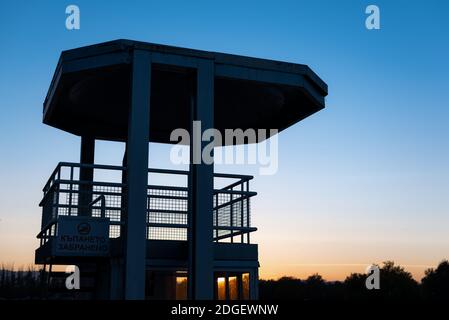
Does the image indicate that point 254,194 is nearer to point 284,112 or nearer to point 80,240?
point 284,112

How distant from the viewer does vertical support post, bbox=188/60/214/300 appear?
1351 cm

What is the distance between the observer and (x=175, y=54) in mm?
14250

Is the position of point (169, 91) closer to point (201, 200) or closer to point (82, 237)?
point (201, 200)

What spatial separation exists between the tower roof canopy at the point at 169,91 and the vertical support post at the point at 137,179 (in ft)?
1.43

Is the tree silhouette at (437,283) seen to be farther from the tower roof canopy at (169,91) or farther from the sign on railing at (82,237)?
the sign on railing at (82,237)

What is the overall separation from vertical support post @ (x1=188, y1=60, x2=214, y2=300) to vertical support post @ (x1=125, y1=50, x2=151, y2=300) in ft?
3.85

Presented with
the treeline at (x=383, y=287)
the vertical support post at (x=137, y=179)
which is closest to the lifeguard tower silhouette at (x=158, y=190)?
the vertical support post at (x=137, y=179)

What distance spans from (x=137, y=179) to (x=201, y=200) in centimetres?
157

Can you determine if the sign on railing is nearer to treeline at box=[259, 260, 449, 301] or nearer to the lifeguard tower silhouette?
the lifeguard tower silhouette

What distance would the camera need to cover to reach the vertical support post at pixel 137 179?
13.0 m

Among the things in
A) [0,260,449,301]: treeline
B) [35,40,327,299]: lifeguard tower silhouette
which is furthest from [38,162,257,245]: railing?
[0,260,449,301]: treeline

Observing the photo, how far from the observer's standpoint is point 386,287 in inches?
3191

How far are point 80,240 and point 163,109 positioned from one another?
257 inches
